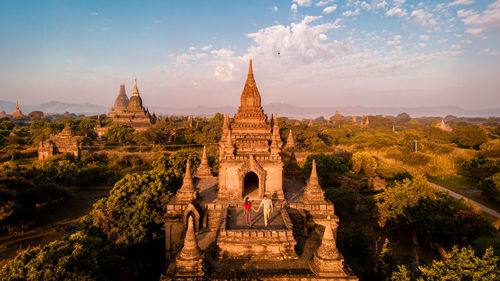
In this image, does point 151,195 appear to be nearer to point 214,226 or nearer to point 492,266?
point 214,226

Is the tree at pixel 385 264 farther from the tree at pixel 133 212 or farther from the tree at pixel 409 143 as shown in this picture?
the tree at pixel 409 143

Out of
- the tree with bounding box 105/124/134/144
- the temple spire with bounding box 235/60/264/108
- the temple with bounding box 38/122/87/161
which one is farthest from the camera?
the tree with bounding box 105/124/134/144

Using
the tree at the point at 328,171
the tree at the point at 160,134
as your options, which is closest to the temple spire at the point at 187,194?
the tree at the point at 328,171

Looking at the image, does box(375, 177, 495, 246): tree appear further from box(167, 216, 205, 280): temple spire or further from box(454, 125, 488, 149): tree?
box(454, 125, 488, 149): tree

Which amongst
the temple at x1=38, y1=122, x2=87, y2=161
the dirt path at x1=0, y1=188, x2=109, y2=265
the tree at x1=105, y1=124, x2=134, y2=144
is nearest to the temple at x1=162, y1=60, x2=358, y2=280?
the dirt path at x1=0, y1=188, x2=109, y2=265

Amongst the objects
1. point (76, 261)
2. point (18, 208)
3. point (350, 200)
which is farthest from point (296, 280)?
point (18, 208)

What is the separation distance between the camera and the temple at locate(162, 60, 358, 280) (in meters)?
13.2

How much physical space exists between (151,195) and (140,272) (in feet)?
22.8

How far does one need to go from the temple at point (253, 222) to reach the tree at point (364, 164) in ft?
78.6

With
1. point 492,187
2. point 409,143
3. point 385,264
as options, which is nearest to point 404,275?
point 385,264

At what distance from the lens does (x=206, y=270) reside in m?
13.1

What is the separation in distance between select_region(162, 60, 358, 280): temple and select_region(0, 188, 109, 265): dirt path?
14.4 m

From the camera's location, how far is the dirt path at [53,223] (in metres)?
25.9

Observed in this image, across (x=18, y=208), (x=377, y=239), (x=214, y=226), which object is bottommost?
(x=377, y=239)
